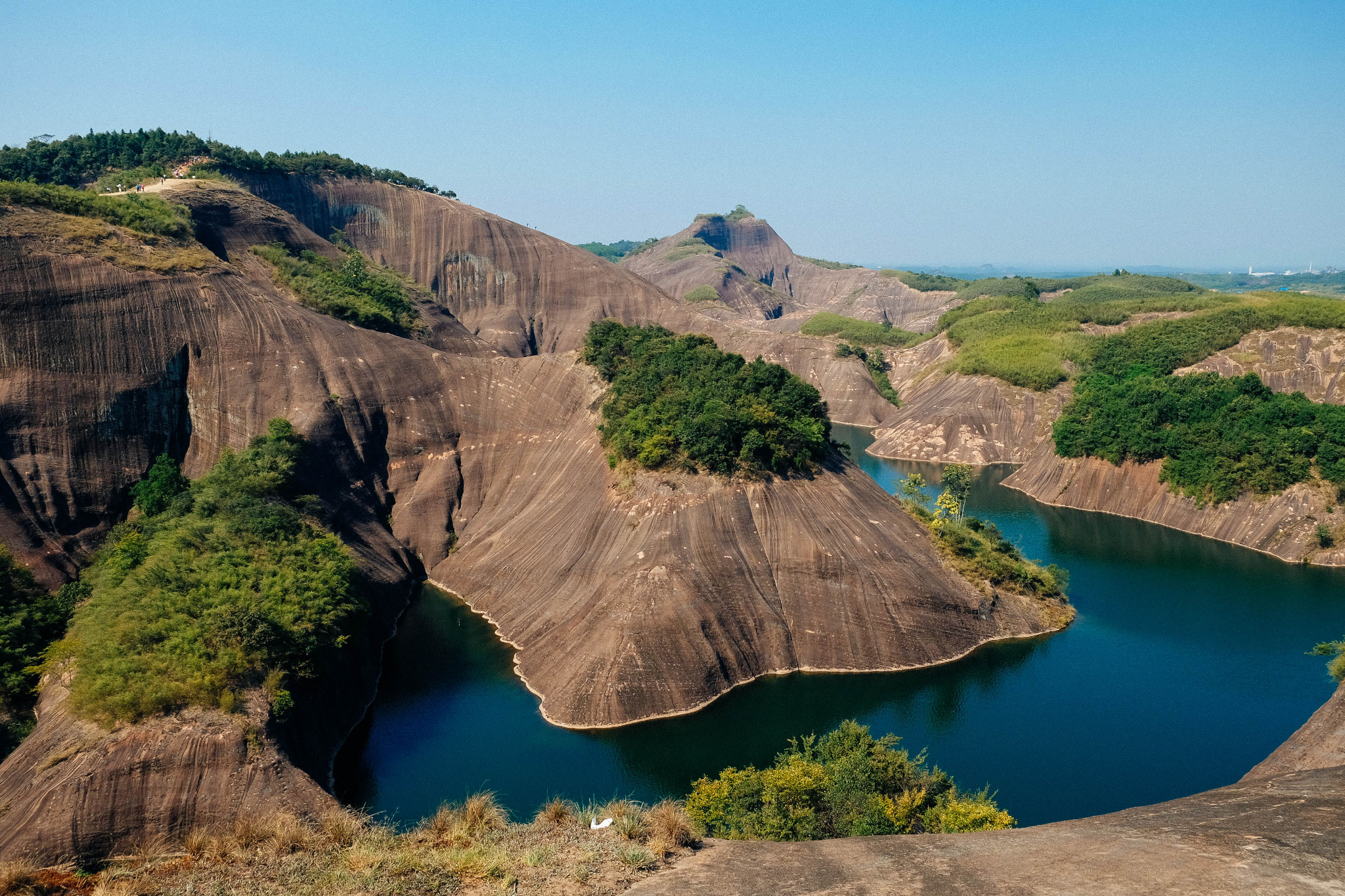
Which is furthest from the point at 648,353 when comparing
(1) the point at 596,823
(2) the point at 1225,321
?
(2) the point at 1225,321

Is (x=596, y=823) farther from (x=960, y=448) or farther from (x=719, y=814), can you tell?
(x=960, y=448)

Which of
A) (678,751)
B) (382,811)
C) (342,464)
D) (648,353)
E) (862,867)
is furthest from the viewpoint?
(648,353)

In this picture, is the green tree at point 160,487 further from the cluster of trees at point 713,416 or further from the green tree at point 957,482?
the green tree at point 957,482

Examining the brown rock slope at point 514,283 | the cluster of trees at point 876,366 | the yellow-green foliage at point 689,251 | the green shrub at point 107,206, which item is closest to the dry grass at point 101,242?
the green shrub at point 107,206

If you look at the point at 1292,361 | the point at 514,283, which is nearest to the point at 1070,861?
the point at 1292,361

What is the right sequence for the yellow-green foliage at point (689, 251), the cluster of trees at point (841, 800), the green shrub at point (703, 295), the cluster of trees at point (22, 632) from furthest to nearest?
the yellow-green foliage at point (689, 251) → the green shrub at point (703, 295) → the cluster of trees at point (22, 632) → the cluster of trees at point (841, 800)

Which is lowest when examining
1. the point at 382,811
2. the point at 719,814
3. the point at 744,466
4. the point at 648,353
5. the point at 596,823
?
the point at 382,811

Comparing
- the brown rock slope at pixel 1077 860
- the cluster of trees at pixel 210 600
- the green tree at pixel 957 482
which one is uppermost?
the green tree at pixel 957 482
